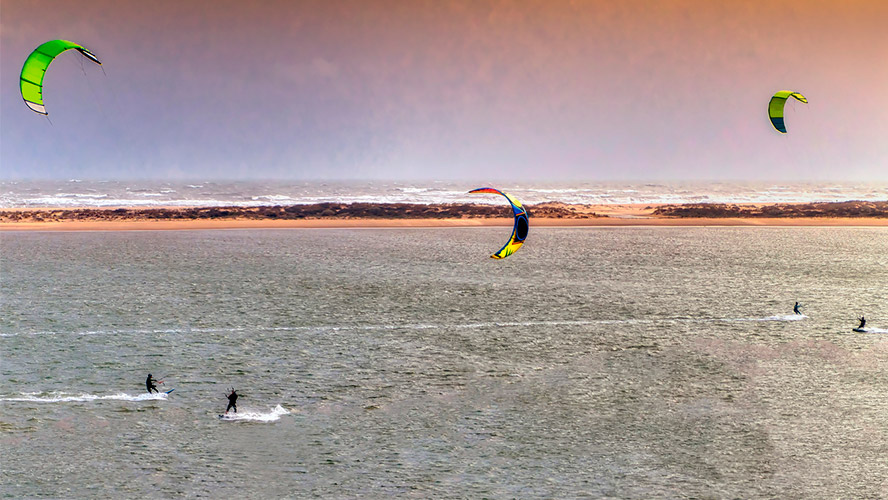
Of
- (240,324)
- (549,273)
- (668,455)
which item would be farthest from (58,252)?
(668,455)

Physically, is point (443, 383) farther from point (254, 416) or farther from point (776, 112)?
point (776, 112)

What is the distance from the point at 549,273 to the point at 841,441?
1668 centimetres

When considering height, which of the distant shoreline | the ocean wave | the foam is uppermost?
the distant shoreline

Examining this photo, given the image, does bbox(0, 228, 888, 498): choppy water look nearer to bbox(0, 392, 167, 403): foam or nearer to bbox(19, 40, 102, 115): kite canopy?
bbox(0, 392, 167, 403): foam

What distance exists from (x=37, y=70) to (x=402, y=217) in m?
35.5

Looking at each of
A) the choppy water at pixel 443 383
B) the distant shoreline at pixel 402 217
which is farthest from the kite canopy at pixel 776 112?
the distant shoreline at pixel 402 217

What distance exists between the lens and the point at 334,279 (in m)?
25.3

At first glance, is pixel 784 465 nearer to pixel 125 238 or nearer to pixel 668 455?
pixel 668 455

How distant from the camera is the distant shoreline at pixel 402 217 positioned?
4631cm

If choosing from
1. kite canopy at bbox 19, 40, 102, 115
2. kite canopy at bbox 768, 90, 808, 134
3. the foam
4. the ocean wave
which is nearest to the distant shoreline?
kite canopy at bbox 768, 90, 808, 134

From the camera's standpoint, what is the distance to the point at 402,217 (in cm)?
5272

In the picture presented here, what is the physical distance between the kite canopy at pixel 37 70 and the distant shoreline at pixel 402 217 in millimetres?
27007

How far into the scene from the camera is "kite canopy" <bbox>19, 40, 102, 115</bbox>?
A: 57.4 ft

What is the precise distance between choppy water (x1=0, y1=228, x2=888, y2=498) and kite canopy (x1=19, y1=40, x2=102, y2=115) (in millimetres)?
5375
